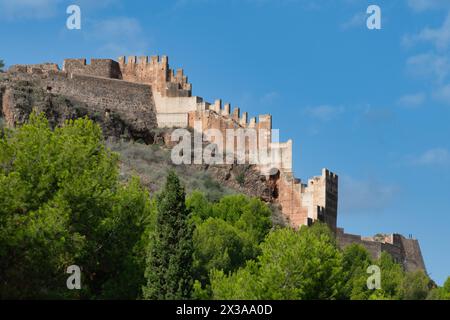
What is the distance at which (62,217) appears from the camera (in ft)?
197

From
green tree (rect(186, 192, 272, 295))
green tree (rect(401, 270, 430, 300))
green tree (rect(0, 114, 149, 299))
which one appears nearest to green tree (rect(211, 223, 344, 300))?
green tree (rect(186, 192, 272, 295))

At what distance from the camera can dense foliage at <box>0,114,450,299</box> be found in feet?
194

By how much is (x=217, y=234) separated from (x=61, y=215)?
49.7 feet

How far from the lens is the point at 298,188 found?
9144 centimetres

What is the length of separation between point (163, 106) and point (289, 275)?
35.8 meters

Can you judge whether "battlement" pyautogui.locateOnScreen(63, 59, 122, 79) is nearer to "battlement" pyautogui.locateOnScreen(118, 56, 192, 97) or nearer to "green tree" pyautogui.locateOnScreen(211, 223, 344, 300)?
"battlement" pyautogui.locateOnScreen(118, 56, 192, 97)

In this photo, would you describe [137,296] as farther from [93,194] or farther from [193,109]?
[193,109]

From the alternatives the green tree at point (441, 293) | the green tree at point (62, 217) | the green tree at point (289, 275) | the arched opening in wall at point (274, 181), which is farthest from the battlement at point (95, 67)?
the green tree at point (289, 275)

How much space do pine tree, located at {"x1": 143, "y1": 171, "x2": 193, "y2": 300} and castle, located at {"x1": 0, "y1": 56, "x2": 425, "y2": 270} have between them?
2692cm

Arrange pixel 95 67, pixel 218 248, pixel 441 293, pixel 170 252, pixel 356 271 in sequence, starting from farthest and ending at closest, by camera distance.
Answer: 1. pixel 95 67
2. pixel 356 271
3. pixel 441 293
4. pixel 218 248
5. pixel 170 252

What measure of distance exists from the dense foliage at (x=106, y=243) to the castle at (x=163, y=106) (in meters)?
21.7

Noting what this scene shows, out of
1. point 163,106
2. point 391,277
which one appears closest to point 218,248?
point 391,277

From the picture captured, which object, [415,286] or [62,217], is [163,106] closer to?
[415,286]
